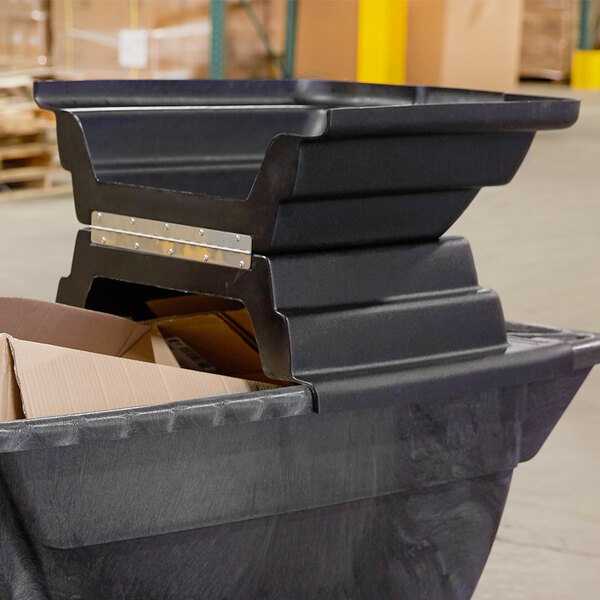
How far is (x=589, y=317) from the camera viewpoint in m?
3.73

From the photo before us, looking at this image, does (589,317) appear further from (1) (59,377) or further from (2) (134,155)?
(1) (59,377)

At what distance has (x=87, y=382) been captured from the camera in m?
1.20

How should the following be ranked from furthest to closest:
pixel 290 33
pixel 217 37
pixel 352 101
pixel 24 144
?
pixel 290 33 → pixel 217 37 → pixel 24 144 → pixel 352 101

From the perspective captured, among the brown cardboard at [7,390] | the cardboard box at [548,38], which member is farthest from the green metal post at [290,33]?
the brown cardboard at [7,390]

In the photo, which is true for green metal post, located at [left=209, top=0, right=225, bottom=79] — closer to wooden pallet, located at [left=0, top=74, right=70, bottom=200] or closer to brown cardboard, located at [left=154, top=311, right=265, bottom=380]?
wooden pallet, located at [left=0, top=74, right=70, bottom=200]

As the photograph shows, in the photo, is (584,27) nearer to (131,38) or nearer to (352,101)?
(131,38)

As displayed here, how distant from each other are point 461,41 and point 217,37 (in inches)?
83.9

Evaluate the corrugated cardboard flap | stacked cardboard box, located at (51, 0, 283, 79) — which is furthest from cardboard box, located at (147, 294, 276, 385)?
stacked cardboard box, located at (51, 0, 283, 79)

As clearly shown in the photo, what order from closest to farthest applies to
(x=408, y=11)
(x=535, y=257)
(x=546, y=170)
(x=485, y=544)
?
(x=485, y=544)
(x=535, y=257)
(x=546, y=170)
(x=408, y=11)

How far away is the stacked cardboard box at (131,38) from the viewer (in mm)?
7633

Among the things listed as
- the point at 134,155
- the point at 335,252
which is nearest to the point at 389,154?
the point at 335,252

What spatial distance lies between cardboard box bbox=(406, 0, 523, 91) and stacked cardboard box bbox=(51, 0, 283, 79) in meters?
1.88

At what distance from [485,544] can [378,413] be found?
1.05 feet

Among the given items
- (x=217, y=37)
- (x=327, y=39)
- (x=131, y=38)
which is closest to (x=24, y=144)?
(x=131, y=38)
